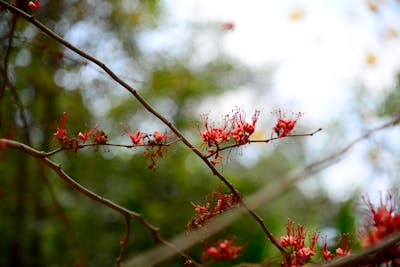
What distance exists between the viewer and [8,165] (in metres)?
4.07

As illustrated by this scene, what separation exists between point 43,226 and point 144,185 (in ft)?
3.16

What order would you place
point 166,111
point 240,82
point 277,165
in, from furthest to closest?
point 277,165
point 240,82
point 166,111

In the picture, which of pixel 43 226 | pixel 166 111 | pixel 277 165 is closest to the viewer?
pixel 43 226

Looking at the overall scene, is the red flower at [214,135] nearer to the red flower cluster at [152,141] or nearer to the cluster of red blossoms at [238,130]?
the cluster of red blossoms at [238,130]

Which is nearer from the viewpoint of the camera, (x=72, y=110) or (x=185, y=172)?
(x=72, y=110)

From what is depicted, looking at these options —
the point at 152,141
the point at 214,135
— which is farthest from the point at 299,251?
the point at 152,141

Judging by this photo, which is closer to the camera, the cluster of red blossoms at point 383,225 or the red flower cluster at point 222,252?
the cluster of red blossoms at point 383,225

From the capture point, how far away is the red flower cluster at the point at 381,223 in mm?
1002

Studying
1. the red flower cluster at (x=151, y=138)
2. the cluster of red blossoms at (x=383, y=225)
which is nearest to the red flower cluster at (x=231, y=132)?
the red flower cluster at (x=151, y=138)

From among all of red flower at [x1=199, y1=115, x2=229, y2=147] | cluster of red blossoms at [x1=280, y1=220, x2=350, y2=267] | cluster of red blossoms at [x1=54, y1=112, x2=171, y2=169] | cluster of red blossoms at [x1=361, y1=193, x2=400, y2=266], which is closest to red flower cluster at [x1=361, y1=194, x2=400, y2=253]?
cluster of red blossoms at [x1=361, y1=193, x2=400, y2=266]

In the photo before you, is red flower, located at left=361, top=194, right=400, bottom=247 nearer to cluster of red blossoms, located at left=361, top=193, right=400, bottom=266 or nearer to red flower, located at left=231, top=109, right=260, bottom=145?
cluster of red blossoms, located at left=361, top=193, right=400, bottom=266

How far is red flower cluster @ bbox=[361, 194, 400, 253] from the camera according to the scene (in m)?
1.00

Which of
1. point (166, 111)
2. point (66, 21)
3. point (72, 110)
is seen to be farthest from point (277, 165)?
point (66, 21)

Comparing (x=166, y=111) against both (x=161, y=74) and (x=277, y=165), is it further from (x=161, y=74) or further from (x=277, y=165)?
(x=277, y=165)
